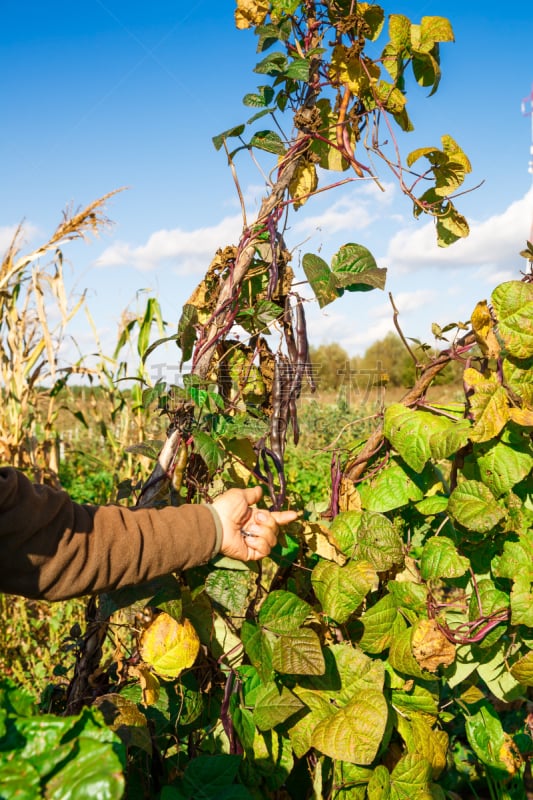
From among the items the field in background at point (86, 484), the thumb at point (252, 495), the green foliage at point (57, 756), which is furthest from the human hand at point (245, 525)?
the green foliage at point (57, 756)

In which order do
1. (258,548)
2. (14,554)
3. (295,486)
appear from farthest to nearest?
(295,486) < (258,548) < (14,554)

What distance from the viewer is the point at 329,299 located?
1393mm

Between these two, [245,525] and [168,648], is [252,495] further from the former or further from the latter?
[168,648]

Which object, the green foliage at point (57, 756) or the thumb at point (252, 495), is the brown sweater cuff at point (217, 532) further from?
the green foliage at point (57, 756)

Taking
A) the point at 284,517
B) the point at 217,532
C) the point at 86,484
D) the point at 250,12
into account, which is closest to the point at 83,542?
the point at 217,532

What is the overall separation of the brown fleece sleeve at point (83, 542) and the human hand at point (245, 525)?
38 millimetres

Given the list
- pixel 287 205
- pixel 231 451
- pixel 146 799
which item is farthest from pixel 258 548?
pixel 287 205

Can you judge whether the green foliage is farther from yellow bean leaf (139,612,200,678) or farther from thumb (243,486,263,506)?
thumb (243,486,263,506)

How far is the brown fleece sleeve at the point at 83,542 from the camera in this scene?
1.09 metres

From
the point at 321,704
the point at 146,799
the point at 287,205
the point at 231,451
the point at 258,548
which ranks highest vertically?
the point at 287,205

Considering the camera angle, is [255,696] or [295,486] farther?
[295,486]

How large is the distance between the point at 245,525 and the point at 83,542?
333mm

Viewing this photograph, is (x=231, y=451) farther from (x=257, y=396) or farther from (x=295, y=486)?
(x=295, y=486)

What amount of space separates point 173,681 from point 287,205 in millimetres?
1075
